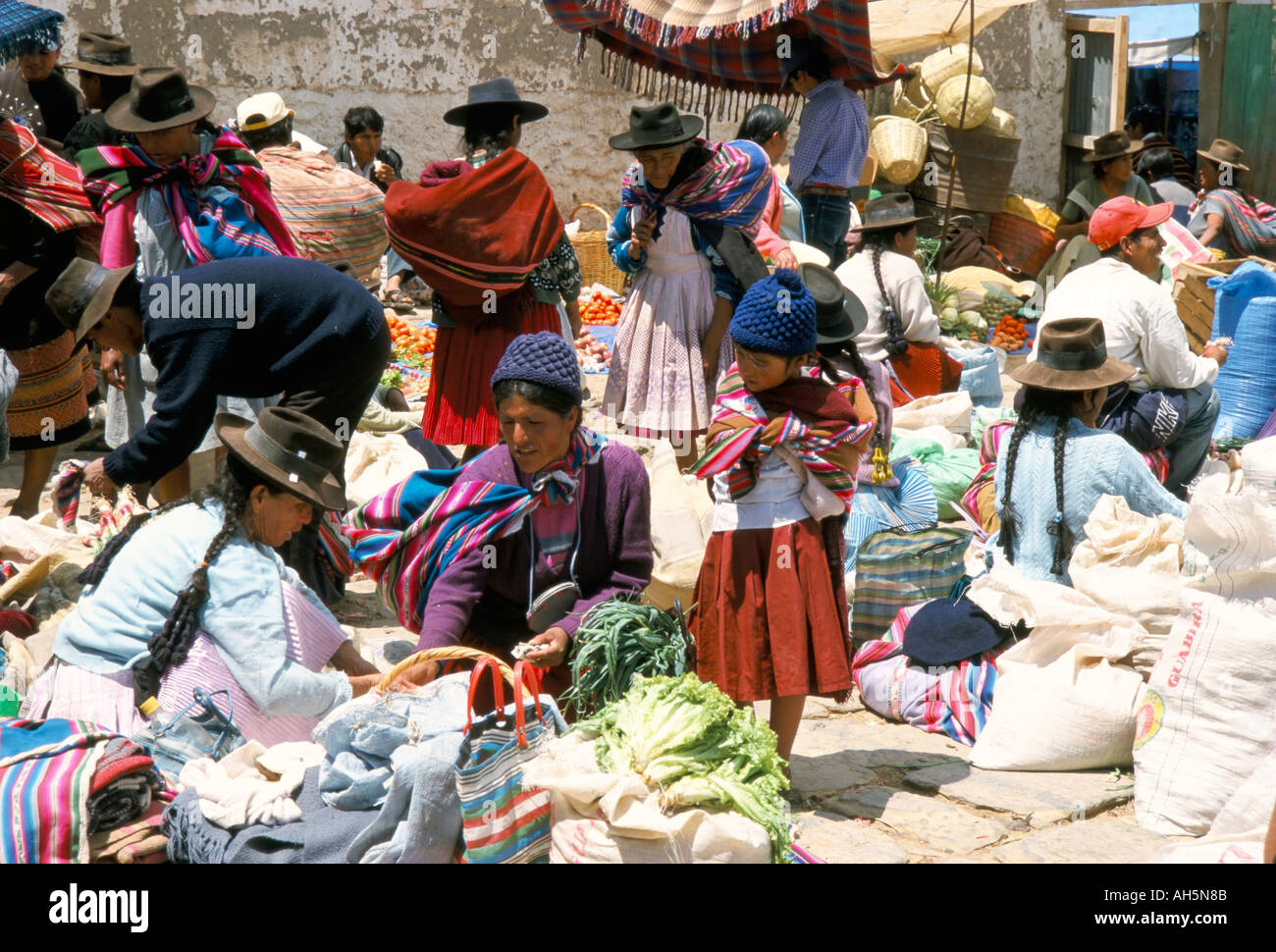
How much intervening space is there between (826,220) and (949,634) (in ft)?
13.7

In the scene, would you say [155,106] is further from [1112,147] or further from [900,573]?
[1112,147]

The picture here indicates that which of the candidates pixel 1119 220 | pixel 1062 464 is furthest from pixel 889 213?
pixel 1062 464


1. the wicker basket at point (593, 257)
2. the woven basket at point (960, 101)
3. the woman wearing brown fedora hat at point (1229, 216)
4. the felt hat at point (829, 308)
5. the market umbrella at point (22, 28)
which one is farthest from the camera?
the woven basket at point (960, 101)

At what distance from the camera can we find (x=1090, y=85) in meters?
13.4

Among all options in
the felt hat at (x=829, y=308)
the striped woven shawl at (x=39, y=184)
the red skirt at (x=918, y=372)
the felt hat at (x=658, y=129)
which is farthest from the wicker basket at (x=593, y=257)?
the felt hat at (x=829, y=308)

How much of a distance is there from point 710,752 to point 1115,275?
3.74 m

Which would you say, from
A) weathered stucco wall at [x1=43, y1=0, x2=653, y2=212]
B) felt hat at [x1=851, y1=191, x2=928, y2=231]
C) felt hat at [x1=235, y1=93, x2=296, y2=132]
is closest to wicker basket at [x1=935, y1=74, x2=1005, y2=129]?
weathered stucco wall at [x1=43, y1=0, x2=653, y2=212]

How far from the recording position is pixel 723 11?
7.64 metres

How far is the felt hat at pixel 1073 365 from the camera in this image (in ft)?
16.3

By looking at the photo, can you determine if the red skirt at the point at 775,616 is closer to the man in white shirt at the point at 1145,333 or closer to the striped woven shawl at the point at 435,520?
the striped woven shawl at the point at 435,520

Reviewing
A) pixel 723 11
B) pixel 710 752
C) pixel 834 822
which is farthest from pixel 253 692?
pixel 723 11

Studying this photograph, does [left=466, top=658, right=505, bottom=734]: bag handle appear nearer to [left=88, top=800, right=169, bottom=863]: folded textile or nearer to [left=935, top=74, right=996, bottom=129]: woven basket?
[left=88, top=800, right=169, bottom=863]: folded textile

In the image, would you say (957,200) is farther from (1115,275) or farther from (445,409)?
(445,409)

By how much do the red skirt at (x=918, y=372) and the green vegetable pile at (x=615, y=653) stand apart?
3.76 metres
